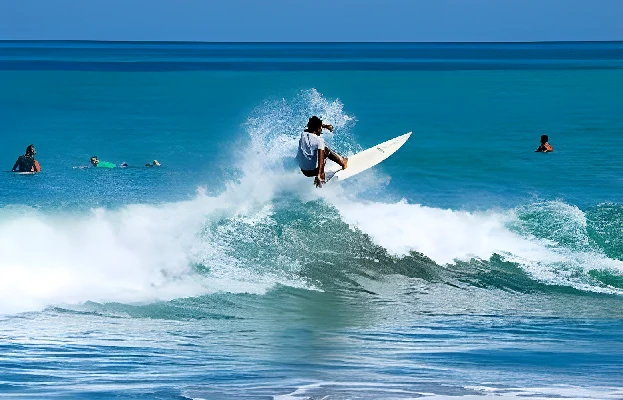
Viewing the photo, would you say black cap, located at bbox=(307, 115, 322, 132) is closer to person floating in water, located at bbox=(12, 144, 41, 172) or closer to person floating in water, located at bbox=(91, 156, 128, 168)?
person floating in water, located at bbox=(12, 144, 41, 172)

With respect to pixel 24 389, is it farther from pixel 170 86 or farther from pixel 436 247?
pixel 170 86

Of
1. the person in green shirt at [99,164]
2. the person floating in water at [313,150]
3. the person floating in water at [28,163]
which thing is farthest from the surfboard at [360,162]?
the person in green shirt at [99,164]

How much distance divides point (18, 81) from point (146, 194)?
5626 centimetres

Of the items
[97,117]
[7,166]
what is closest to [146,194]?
[7,166]

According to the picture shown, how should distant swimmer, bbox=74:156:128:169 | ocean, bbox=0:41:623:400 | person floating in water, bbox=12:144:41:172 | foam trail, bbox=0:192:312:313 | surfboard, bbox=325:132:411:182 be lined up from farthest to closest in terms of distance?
distant swimmer, bbox=74:156:128:169
person floating in water, bbox=12:144:41:172
surfboard, bbox=325:132:411:182
foam trail, bbox=0:192:312:313
ocean, bbox=0:41:623:400

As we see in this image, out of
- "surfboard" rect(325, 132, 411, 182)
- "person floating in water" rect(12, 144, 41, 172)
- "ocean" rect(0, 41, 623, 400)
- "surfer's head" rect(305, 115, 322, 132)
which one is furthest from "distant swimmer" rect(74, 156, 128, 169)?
"surfer's head" rect(305, 115, 322, 132)

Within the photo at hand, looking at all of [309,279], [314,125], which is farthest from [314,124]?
[309,279]

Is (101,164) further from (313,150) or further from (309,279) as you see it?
(313,150)

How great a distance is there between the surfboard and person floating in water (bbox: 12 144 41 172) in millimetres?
14480

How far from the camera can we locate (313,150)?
577 inches

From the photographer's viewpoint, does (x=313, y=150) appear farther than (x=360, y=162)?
No

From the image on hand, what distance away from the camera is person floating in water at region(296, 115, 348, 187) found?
573 inches

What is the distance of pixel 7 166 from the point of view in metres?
32.6

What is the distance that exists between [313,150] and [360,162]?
3250 mm
